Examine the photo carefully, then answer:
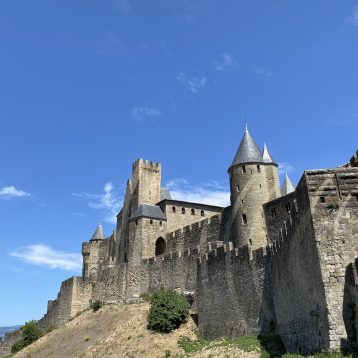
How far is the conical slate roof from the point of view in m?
37.1

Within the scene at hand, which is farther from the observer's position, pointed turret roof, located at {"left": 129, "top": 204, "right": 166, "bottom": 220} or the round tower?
pointed turret roof, located at {"left": 129, "top": 204, "right": 166, "bottom": 220}

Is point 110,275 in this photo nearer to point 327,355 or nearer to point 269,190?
point 269,190

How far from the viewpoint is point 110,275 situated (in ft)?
143

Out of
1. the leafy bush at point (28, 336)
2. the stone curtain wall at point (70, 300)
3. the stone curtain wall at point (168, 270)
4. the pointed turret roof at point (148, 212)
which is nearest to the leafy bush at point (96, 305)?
the stone curtain wall at point (168, 270)

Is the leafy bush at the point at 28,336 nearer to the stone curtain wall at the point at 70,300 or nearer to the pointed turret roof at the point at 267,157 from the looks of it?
the stone curtain wall at the point at 70,300

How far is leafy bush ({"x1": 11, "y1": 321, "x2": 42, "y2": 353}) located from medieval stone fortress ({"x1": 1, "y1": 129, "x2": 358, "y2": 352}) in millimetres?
1917

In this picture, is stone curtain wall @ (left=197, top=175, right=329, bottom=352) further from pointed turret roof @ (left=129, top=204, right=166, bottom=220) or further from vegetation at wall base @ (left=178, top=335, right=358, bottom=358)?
pointed turret roof @ (left=129, top=204, right=166, bottom=220)

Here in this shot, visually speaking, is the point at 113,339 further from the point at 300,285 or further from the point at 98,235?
the point at 98,235

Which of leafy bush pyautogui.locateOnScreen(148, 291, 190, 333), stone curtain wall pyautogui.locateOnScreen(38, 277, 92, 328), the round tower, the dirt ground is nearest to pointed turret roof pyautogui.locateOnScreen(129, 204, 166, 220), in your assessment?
stone curtain wall pyautogui.locateOnScreen(38, 277, 92, 328)

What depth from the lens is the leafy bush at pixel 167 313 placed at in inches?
1192

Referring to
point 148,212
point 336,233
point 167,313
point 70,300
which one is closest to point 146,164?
point 148,212

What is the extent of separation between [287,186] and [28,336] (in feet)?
92.9

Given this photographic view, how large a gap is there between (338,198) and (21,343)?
125 ft

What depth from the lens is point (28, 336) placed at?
44375mm
